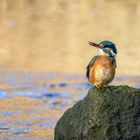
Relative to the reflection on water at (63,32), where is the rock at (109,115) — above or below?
below

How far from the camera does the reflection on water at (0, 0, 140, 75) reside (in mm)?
18969

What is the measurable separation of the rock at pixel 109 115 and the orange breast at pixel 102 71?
9.4 inches

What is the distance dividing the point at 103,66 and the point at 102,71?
66mm

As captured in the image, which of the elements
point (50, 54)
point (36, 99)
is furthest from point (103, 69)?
point (50, 54)

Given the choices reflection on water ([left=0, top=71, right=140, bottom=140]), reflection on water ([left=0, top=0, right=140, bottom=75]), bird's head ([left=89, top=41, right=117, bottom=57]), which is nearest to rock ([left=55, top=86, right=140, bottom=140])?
bird's head ([left=89, top=41, right=117, bottom=57])

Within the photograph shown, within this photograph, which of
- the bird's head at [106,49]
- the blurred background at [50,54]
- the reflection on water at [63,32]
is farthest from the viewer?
the reflection on water at [63,32]

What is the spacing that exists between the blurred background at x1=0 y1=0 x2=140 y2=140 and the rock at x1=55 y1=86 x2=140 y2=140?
2222 millimetres

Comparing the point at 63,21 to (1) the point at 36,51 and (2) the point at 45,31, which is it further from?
(1) the point at 36,51

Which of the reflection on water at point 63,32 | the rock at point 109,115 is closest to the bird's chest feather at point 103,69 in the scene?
the rock at point 109,115

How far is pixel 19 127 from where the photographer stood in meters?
12.4

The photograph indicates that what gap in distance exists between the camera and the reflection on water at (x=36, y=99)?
12.2 meters

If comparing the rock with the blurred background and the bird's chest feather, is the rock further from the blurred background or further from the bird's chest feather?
the blurred background

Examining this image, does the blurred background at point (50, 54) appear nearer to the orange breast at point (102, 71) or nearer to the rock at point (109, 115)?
the rock at point (109, 115)

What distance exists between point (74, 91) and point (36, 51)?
486 centimetres
